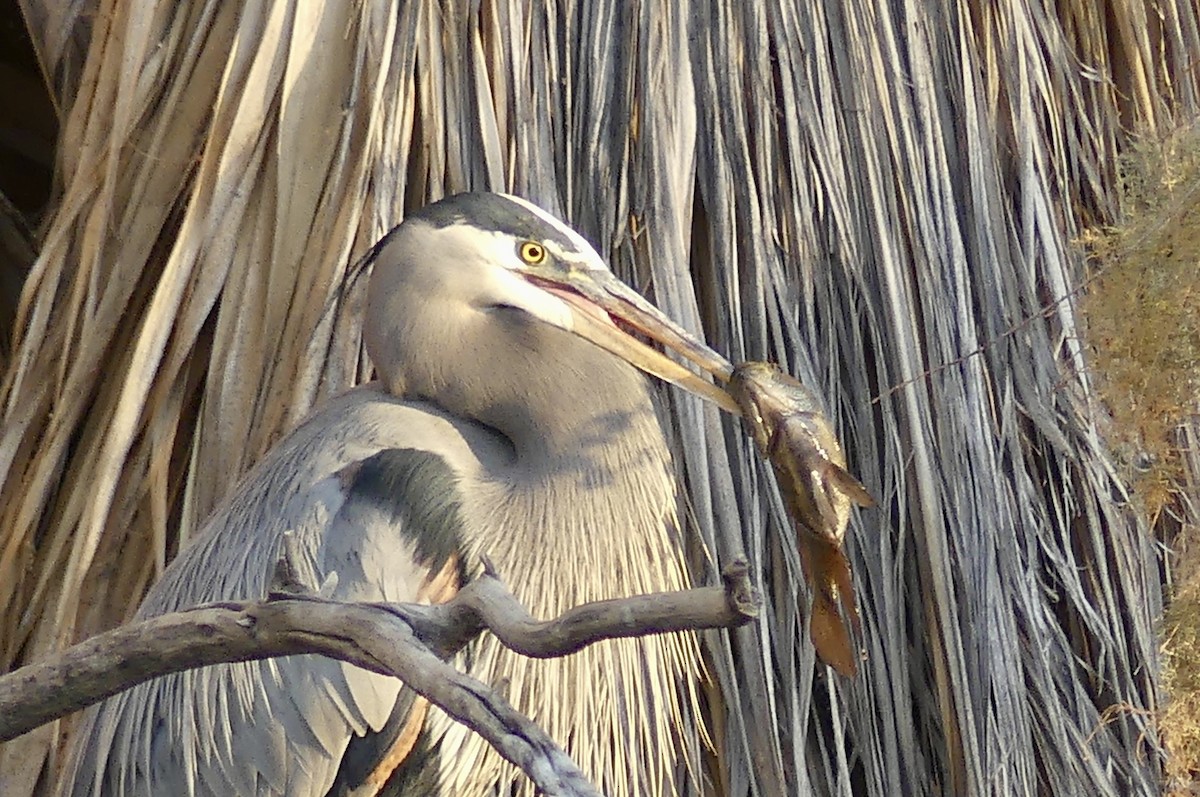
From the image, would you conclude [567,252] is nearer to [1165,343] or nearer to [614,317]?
[614,317]

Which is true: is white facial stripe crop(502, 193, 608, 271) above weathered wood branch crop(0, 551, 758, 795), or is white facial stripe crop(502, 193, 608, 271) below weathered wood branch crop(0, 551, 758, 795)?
above

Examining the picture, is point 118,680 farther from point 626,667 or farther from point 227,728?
point 626,667

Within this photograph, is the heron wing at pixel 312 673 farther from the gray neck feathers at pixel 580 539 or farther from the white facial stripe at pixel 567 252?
the white facial stripe at pixel 567 252

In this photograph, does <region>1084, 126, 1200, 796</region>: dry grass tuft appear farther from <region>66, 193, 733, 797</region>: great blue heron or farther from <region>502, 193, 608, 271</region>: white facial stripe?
<region>502, 193, 608, 271</region>: white facial stripe

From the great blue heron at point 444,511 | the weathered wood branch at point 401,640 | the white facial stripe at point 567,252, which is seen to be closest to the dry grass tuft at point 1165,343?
the great blue heron at point 444,511

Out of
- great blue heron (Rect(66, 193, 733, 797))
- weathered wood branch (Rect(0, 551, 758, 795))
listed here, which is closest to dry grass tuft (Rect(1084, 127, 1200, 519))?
great blue heron (Rect(66, 193, 733, 797))

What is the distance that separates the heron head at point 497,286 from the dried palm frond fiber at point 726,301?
0.23 metres

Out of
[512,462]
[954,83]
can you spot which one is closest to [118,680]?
[512,462]

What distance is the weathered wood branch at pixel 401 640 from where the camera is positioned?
0.91m

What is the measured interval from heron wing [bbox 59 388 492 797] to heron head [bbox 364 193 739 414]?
11 centimetres

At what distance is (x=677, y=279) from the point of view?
7.53 feet

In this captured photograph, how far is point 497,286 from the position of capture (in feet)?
6.34

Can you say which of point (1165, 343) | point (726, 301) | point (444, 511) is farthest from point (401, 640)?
point (726, 301)

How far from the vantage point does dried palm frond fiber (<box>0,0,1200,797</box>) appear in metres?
2.23
